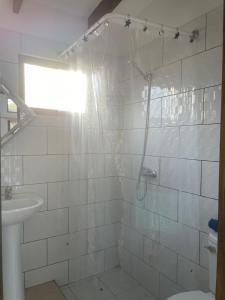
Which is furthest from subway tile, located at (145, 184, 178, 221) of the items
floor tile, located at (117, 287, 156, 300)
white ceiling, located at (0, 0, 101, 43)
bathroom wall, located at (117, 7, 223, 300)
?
white ceiling, located at (0, 0, 101, 43)

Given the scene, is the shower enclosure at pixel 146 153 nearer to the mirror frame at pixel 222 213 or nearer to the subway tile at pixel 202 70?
the subway tile at pixel 202 70

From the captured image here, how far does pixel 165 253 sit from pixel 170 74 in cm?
139

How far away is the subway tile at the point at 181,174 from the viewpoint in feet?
5.43

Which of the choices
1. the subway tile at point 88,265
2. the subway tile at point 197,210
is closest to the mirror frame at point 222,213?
the subway tile at point 197,210

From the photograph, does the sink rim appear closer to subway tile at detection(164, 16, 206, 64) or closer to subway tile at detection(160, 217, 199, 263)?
subway tile at detection(160, 217, 199, 263)

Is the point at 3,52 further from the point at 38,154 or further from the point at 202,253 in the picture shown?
the point at 202,253

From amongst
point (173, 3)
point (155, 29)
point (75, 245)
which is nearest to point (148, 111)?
point (155, 29)

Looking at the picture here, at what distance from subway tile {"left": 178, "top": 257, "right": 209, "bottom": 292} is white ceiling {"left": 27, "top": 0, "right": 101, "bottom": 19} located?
2115 millimetres

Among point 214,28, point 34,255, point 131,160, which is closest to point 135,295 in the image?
point 34,255

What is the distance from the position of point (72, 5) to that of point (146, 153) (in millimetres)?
1371

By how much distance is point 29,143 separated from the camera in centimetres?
198

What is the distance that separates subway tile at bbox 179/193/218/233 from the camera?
1.55 m

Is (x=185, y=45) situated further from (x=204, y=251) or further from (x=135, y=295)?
(x=135, y=295)

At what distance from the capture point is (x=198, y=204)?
1.64m
